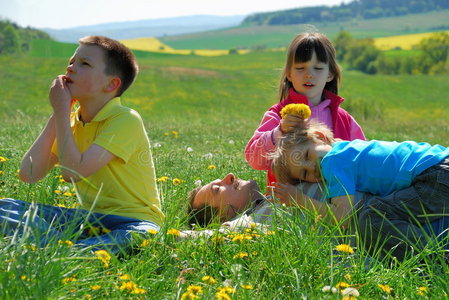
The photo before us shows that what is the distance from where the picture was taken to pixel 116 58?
3818 millimetres

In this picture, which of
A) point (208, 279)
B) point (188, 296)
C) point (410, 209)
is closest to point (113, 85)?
point (208, 279)

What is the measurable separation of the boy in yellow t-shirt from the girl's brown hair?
1.51 m

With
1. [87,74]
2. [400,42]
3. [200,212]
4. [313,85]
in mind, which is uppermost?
[87,74]

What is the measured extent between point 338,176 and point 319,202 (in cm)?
21

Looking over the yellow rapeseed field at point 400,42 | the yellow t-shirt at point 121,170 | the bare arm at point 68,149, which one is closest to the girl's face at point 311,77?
the yellow t-shirt at point 121,170

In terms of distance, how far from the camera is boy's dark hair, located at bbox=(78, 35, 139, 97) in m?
3.78

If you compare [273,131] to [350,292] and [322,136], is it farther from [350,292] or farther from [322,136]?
[350,292]

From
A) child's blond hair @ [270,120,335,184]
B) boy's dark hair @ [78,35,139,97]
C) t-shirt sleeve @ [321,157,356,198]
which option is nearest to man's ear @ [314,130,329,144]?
child's blond hair @ [270,120,335,184]

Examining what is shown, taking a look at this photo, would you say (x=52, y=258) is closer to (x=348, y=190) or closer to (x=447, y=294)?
(x=447, y=294)

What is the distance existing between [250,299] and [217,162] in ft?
11.4

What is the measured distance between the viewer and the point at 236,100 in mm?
30609

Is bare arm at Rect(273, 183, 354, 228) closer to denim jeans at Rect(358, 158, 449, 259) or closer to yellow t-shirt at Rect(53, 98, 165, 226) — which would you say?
denim jeans at Rect(358, 158, 449, 259)

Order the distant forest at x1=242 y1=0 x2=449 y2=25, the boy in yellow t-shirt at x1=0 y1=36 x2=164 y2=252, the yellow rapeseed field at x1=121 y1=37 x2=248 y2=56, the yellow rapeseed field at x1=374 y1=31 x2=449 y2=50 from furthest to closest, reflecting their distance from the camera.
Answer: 1. the distant forest at x1=242 y1=0 x2=449 y2=25
2. the yellow rapeseed field at x1=121 y1=37 x2=248 y2=56
3. the yellow rapeseed field at x1=374 y1=31 x2=449 y2=50
4. the boy in yellow t-shirt at x1=0 y1=36 x2=164 y2=252

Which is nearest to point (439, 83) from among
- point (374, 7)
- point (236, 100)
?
point (236, 100)
